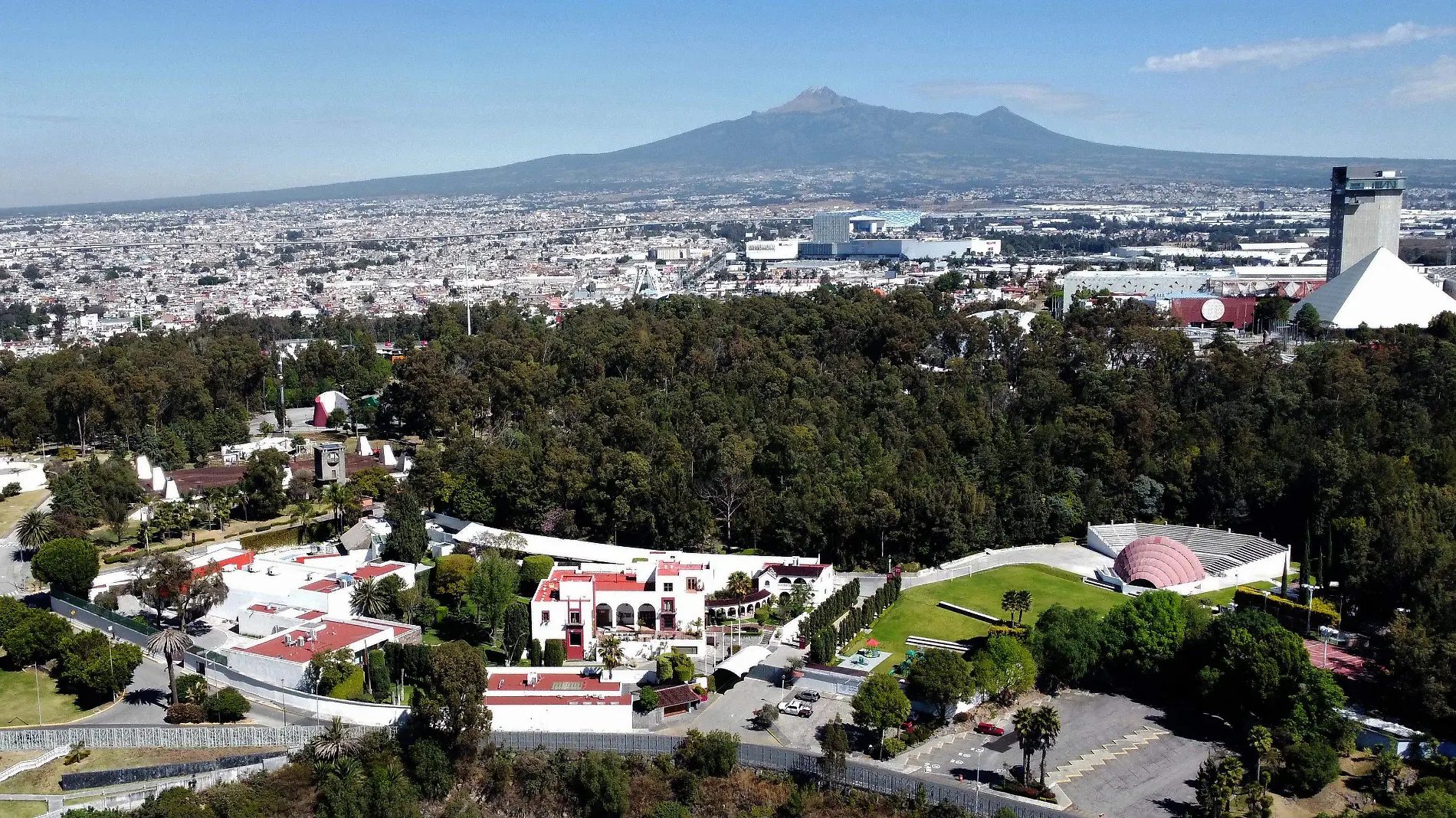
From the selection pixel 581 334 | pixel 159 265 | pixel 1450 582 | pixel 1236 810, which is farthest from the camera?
pixel 159 265

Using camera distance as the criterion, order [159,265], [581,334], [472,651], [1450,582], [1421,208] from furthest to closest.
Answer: [1421,208], [159,265], [581,334], [1450,582], [472,651]

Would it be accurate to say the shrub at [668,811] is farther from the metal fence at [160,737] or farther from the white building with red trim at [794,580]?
→ the white building with red trim at [794,580]

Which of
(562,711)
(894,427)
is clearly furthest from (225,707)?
(894,427)

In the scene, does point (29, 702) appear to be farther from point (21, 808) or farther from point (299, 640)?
point (299, 640)

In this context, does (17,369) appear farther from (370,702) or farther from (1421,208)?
(1421,208)

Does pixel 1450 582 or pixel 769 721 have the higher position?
pixel 1450 582

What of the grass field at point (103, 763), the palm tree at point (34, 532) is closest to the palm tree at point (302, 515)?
the palm tree at point (34, 532)

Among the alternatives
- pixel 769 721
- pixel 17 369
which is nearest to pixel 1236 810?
pixel 769 721
